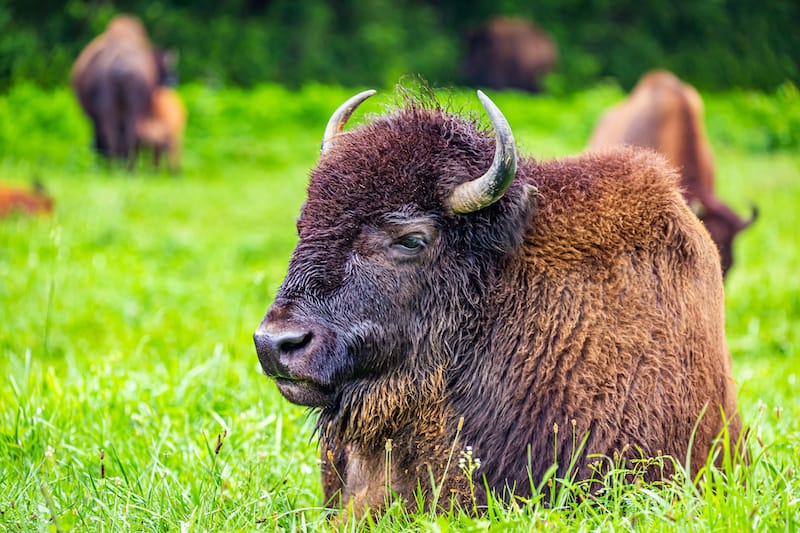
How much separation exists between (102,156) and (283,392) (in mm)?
12927

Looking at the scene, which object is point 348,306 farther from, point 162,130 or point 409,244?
point 162,130

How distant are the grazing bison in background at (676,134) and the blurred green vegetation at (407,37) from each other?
9.86 metres

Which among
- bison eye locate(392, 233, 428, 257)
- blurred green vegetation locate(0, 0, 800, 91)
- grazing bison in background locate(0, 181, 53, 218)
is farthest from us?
blurred green vegetation locate(0, 0, 800, 91)

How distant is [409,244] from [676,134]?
6837 mm

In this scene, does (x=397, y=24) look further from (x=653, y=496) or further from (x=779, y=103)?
(x=653, y=496)

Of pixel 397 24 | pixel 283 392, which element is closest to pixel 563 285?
pixel 283 392

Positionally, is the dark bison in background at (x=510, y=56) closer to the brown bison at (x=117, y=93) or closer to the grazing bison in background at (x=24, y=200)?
the brown bison at (x=117, y=93)

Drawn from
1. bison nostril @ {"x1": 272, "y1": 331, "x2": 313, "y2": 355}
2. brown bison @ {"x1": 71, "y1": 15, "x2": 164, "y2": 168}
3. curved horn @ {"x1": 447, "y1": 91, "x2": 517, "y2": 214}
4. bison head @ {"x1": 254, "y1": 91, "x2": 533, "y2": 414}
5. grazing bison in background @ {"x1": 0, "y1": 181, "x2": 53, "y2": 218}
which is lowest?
grazing bison in background @ {"x1": 0, "y1": 181, "x2": 53, "y2": 218}

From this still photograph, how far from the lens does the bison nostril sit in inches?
131

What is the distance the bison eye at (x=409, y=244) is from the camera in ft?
11.7

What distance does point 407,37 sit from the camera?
2612cm

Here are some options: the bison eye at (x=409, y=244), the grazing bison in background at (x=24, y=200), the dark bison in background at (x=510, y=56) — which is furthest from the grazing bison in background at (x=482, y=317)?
the dark bison in background at (x=510, y=56)

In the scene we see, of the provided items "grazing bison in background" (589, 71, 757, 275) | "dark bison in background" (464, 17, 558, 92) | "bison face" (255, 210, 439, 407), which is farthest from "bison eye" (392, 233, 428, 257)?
"dark bison in background" (464, 17, 558, 92)

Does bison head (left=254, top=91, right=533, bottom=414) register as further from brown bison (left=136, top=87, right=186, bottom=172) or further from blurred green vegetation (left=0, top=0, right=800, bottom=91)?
blurred green vegetation (left=0, top=0, right=800, bottom=91)
